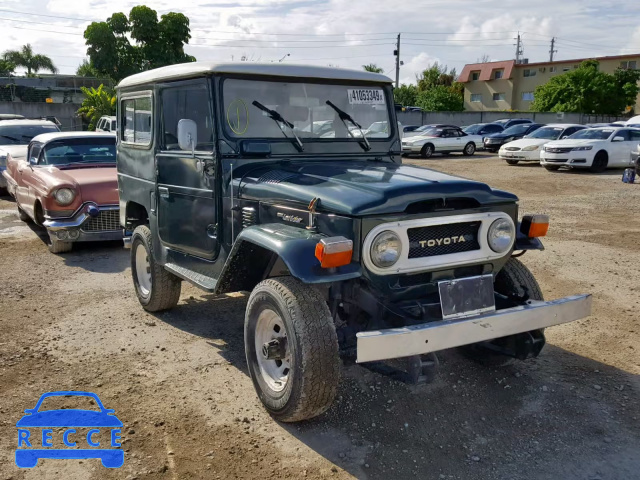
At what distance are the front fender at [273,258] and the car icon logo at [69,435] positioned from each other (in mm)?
1152

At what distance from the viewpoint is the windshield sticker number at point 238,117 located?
14.3 feet

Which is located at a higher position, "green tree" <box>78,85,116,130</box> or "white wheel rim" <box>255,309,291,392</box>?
"green tree" <box>78,85,116,130</box>

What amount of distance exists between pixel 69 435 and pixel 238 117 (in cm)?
238

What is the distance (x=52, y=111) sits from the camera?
30.1 m

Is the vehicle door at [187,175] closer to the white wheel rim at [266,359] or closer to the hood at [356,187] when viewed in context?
the hood at [356,187]

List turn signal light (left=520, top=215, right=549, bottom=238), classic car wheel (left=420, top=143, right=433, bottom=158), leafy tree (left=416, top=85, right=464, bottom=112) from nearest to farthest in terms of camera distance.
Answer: turn signal light (left=520, top=215, right=549, bottom=238)
classic car wheel (left=420, top=143, right=433, bottom=158)
leafy tree (left=416, top=85, right=464, bottom=112)

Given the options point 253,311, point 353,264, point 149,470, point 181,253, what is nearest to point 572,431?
point 353,264

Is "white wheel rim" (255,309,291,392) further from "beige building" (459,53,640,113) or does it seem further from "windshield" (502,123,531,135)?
"beige building" (459,53,640,113)

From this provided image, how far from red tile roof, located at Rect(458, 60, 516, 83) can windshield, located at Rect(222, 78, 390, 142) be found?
54216 millimetres

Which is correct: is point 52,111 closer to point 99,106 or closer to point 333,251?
point 99,106

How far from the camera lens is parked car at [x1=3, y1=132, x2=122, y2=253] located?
7891 mm

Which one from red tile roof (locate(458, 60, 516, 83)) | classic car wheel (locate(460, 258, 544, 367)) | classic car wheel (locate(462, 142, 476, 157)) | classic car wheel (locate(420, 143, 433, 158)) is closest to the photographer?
classic car wheel (locate(460, 258, 544, 367))

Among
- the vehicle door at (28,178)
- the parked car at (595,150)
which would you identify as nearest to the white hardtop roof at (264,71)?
the vehicle door at (28,178)

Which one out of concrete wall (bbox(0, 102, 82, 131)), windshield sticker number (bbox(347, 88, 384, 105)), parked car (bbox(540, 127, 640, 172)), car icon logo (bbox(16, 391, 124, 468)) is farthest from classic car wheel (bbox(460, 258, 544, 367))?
concrete wall (bbox(0, 102, 82, 131))
